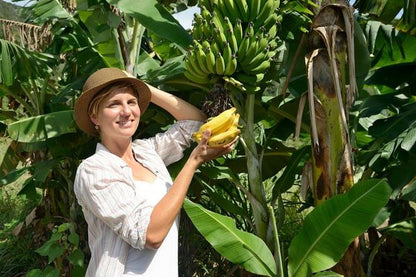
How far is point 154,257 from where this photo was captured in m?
1.39

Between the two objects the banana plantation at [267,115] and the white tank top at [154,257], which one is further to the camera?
the banana plantation at [267,115]

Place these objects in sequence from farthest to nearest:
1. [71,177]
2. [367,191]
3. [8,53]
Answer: [71,177] → [8,53] → [367,191]

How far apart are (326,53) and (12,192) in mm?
5791

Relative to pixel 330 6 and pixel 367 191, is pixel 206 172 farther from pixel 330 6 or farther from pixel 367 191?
pixel 330 6

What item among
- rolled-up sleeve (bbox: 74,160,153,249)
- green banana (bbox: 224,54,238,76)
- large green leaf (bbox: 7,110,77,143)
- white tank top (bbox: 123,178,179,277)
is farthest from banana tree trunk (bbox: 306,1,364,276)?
large green leaf (bbox: 7,110,77,143)

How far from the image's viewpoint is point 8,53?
2885 millimetres

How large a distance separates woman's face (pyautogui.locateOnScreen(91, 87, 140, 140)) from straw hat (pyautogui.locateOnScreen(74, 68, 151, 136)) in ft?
0.13

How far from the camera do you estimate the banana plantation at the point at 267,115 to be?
1779 millimetres

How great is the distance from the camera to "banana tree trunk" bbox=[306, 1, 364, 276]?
196cm

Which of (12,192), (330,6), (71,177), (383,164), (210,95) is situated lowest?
(12,192)

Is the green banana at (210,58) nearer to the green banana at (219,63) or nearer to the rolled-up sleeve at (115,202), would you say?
the green banana at (219,63)

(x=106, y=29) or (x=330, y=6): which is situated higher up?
(x=330, y=6)

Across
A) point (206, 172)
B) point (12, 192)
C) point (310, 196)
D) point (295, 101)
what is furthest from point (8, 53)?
point (12, 192)

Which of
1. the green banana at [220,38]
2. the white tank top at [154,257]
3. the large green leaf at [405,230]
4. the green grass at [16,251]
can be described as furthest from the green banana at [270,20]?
the green grass at [16,251]
